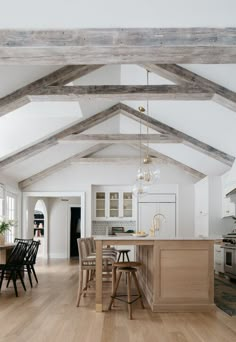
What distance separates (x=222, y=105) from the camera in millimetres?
6730

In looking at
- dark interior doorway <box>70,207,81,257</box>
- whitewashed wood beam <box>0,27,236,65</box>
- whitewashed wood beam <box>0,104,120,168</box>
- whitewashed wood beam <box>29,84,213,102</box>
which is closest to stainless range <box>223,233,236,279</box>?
whitewashed wood beam <box>29,84,213,102</box>

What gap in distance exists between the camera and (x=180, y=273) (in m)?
5.66

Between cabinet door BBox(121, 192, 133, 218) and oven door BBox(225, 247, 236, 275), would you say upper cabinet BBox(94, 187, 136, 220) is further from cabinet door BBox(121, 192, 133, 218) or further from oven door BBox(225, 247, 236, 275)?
oven door BBox(225, 247, 236, 275)

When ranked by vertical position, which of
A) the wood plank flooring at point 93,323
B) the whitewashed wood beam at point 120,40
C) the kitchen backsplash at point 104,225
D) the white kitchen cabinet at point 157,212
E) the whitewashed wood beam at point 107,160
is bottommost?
the wood plank flooring at point 93,323

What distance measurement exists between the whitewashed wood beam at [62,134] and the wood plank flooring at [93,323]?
3790 mm

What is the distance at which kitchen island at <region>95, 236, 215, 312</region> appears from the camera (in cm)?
560

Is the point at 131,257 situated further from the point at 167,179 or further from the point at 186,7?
the point at 186,7

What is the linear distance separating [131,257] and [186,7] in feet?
30.2

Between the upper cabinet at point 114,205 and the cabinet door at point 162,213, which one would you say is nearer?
the cabinet door at point 162,213

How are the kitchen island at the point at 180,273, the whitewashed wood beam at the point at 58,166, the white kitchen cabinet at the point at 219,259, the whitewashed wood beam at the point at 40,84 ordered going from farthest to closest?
1. the whitewashed wood beam at the point at 58,166
2. the white kitchen cabinet at the point at 219,259
3. the whitewashed wood beam at the point at 40,84
4. the kitchen island at the point at 180,273

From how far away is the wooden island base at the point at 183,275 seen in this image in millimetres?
5602

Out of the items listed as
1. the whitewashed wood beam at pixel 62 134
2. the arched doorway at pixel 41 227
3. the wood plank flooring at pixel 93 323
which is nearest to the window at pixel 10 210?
the whitewashed wood beam at pixel 62 134

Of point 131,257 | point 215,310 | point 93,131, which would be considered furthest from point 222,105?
point 131,257

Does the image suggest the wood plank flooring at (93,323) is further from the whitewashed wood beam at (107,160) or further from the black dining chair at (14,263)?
the whitewashed wood beam at (107,160)
